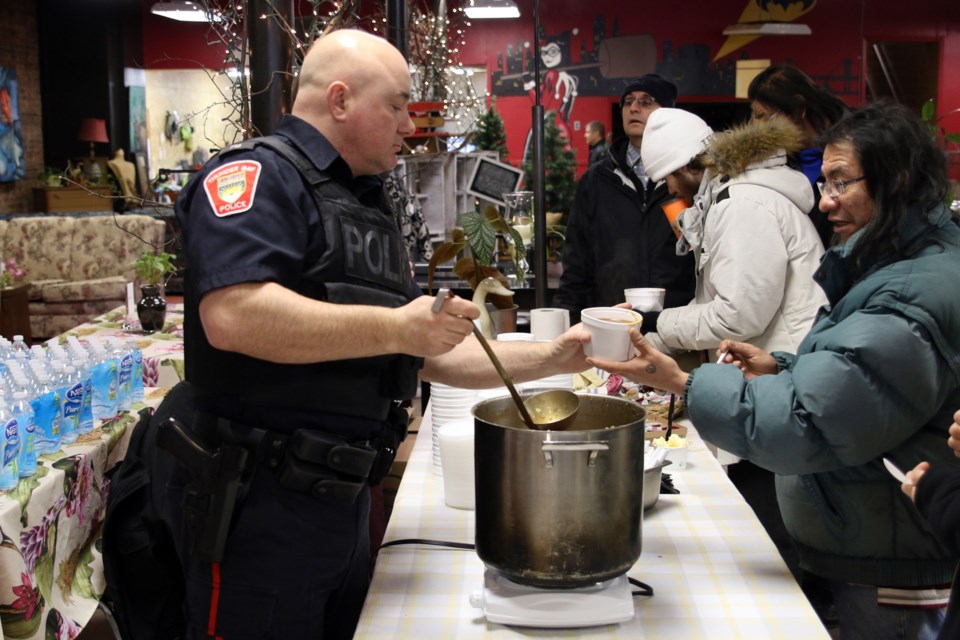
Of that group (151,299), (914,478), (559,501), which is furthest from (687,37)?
(559,501)

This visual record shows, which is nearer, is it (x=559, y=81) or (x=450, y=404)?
(x=450, y=404)

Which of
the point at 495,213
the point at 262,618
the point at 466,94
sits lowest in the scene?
the point at 262,618

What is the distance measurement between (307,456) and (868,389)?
970 millimetres

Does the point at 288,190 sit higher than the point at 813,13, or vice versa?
the point at 813,13

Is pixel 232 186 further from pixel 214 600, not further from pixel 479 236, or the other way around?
pixel 479 236

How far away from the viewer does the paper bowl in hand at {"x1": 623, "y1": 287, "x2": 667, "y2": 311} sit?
115 inches

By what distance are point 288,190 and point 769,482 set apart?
6.27 ft

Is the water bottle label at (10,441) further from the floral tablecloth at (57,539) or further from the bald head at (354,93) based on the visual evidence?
the bald head at (354,93)

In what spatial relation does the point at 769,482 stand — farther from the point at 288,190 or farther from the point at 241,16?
the point at 241,16

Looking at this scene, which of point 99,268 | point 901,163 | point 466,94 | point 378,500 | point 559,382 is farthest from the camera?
point 99,268

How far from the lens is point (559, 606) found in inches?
60.3

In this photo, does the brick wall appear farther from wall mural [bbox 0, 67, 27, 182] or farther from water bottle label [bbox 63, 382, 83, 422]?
water bottle label [bbox 63, 382, 83, 422]

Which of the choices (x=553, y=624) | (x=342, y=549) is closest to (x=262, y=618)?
(x=342, y=549)

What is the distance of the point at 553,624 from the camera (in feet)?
5.00
